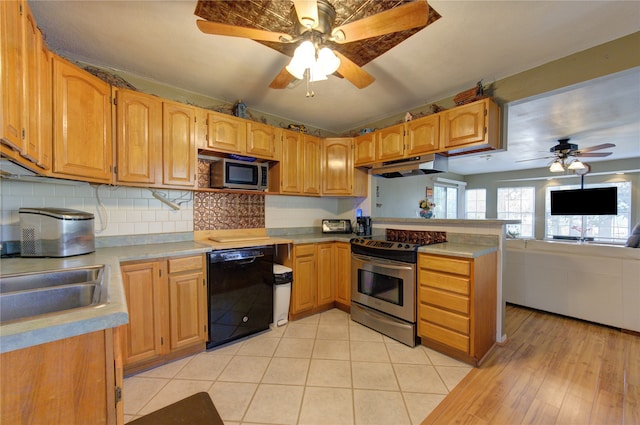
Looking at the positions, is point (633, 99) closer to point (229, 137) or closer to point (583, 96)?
point (583, 96)

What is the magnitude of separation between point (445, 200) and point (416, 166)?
529 cm

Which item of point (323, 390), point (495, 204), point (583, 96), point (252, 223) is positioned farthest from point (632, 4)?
point (495, 204)

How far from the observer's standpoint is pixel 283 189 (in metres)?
3.05

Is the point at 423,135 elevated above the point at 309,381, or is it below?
above

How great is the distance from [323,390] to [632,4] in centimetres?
308

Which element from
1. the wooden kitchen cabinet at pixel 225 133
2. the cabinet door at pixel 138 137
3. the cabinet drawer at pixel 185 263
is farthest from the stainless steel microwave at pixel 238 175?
the cabinet drawer at pixel 185 263

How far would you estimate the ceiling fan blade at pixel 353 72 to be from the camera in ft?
5.57

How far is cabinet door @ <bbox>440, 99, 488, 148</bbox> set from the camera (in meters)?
2.30

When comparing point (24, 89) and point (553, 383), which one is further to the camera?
point (553, 383)

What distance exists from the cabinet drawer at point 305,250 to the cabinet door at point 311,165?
69cm

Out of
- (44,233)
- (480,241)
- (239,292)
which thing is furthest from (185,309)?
(480,241)

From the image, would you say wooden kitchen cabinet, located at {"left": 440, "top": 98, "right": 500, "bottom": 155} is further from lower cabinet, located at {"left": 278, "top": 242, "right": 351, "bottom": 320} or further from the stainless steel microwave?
the stainless steel microwave

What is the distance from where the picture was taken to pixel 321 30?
1527 millimetres

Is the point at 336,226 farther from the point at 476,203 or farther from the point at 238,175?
the point at 476,203
